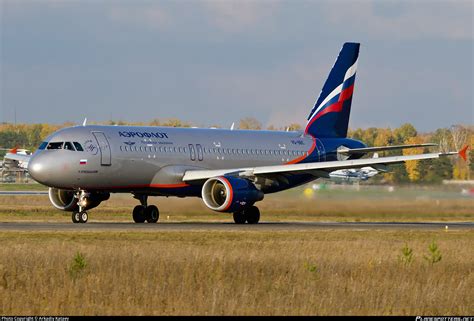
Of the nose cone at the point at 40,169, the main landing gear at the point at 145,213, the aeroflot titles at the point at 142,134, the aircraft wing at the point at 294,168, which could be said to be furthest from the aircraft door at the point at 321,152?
the nose cone at the point at 40,169

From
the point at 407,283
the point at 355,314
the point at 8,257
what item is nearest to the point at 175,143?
the point at 8,257

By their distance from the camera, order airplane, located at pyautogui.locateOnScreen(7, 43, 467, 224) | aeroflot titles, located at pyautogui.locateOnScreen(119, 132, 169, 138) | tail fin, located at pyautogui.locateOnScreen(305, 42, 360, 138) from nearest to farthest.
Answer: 1. airplane, located at pyautogui.locateOnScreen(7, 43, 467, 224)
2. aeroflot titles, located at pyautogui.locateOnScreen(119, 132, 169, 138)
3. tail fin, located at pyautogui.locateOnScreen(305, 42, 360, 138)

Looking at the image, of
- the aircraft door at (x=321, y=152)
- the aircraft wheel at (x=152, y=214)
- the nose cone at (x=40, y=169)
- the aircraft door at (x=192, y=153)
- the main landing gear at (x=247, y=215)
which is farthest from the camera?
the aircraft door at (x=321, y=152)

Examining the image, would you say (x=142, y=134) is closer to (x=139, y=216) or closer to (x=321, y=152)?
(x=139, y=216)

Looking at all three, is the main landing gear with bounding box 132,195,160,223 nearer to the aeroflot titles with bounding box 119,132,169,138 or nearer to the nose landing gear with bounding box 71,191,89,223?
the aeroflot titles with bounding box 119,132,169,138

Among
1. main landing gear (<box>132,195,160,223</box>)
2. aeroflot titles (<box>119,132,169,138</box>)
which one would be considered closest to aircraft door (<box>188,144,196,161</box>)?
aeroflot titles (<box>119,132,169,138</box>)

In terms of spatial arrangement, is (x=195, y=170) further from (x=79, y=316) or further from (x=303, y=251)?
(x=79, y=316)

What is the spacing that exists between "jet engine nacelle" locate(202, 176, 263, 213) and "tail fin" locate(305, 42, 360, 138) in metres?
11.1

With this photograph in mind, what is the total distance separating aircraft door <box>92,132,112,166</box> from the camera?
45.3 metres

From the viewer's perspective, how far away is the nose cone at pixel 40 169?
145 ft

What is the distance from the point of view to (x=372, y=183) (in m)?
54.7

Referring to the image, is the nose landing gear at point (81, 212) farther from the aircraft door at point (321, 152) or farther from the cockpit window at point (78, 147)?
the aircraft door at point (321, 152)

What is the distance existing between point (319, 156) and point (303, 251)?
25970 mm

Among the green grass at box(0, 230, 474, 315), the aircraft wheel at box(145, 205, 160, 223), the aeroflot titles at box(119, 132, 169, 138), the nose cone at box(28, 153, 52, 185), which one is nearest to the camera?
the green grass at box(0, 230, 474, 315)
